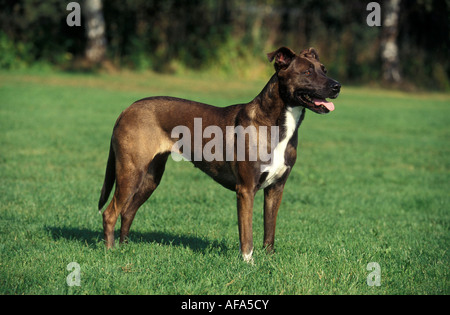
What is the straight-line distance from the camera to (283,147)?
5387mm

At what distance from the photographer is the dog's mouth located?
17.2ft

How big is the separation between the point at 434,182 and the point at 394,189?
1169mm

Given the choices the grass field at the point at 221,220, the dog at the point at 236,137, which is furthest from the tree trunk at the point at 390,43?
the dog at the point at 236,137

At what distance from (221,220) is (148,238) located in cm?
127

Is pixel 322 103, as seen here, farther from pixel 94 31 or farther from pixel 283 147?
pixel 94 31

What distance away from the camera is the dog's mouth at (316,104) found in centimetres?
524

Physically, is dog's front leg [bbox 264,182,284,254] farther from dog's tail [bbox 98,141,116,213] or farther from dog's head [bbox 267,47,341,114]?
dog's tail [bbox 98,141,116,213]

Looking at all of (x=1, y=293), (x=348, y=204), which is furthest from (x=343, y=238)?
(x=1, y=293)

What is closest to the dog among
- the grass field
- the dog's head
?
the dog's head

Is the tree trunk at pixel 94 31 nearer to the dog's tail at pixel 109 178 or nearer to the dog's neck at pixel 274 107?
the dog's tail at pixel 109 178

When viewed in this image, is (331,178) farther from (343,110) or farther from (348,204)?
(343,110)

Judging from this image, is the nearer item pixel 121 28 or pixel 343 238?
pixel 343 238

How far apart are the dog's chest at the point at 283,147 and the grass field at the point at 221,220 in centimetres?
84

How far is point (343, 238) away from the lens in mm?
6711
